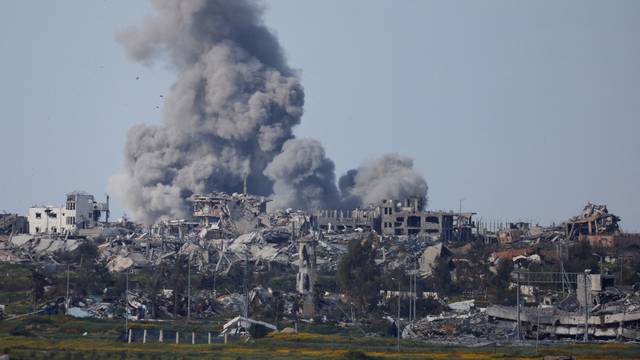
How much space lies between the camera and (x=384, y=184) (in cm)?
15275

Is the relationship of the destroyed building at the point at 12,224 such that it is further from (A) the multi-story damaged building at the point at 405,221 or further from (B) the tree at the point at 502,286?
(B) the tree at the point at 502,286

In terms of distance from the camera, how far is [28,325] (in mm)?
83500

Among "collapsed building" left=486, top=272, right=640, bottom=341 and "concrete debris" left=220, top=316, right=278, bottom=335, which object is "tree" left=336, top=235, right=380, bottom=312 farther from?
"concrete debris" left=220, top=316, right=278, bottom=335

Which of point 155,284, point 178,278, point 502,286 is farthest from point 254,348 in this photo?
point 502,286

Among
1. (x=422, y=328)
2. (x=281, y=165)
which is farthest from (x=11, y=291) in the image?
(x=281, y=165)

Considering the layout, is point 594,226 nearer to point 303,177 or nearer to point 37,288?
point 303,177

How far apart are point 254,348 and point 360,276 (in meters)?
27.9

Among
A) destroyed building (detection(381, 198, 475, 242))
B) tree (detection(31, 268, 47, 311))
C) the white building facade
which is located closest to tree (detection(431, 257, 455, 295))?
tree (detection(31, 268, 47, 311))

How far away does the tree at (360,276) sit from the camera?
96.5m

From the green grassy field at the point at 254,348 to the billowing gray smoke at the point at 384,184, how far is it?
68618 mm

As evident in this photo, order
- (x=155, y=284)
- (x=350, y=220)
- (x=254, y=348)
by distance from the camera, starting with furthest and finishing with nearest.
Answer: (x=350, y=220)
(x=155, y=284)
(x=254, y=348)

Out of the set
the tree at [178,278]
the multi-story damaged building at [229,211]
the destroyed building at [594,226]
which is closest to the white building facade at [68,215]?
the multi-story damaged building at [229,211]

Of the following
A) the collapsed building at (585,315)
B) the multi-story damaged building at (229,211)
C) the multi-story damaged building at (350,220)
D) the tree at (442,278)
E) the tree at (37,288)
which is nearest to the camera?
the collapsed building at (585,315)

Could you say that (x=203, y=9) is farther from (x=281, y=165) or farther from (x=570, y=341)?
(x=570, y=341)
